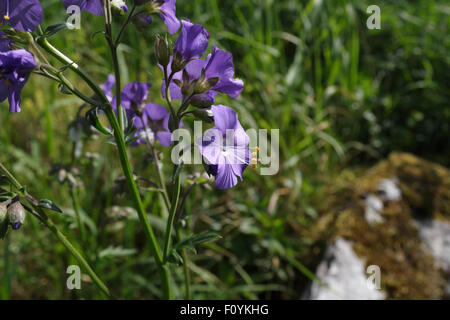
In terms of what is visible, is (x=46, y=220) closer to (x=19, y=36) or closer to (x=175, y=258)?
(x=175, y=258)

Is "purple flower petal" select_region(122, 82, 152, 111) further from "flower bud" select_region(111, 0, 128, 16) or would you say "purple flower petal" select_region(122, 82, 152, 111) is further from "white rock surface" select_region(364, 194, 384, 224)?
"white rock surface" select_region(364, 194, 384, 224)

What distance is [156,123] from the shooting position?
130 cm

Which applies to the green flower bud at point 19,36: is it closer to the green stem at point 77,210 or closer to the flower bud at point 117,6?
the flower bud at point 117,6

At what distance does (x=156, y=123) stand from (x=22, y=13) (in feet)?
1.72

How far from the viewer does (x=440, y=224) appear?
2.17 m

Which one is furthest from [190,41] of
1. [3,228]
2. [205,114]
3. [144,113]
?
[3,228]

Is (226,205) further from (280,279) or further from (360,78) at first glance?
(360,78)

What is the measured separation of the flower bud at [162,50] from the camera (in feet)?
3.05

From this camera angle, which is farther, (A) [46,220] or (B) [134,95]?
(B) [134,95]

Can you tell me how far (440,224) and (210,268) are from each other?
1223 mm

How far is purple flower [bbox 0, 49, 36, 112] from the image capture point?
0.83 metres

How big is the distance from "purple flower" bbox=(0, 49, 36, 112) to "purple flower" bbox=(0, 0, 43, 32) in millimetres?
55

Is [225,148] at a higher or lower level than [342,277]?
higher

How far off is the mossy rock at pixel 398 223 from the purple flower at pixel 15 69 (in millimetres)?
1584
